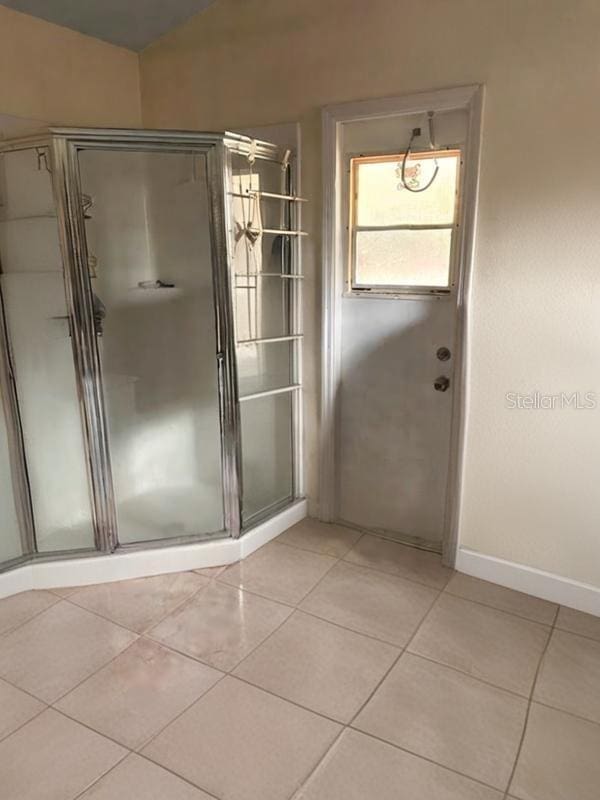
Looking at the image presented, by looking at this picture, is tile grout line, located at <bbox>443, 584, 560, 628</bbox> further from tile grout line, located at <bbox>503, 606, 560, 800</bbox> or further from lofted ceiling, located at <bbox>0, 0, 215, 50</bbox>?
lofted ceiling, located at <bbox>0, 0, 215, 50</bbox>

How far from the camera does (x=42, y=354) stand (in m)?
2.43

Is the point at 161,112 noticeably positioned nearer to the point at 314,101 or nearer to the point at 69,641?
the point at 314,101

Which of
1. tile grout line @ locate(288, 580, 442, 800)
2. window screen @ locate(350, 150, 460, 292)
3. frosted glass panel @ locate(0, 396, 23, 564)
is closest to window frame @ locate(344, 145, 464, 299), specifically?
window screen @ locate(350, 150, 460, 292)

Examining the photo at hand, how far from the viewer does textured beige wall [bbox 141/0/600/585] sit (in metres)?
2.03

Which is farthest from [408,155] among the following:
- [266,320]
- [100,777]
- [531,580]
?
[100,777]

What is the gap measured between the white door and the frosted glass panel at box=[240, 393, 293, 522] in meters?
0.30

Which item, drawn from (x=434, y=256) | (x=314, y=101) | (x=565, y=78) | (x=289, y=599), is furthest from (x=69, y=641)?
(x=565, y=78)

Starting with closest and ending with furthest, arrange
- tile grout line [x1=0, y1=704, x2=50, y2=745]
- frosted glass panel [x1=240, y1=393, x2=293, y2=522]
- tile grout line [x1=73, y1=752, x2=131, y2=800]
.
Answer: tile grout line [x1=73, y1=752, x2=131, y2=800] → tile grout line [x1=0, y1=704, x2=50, y2=745] → frosted glass panel [x1=240, y1=393, x2=293, y2=522]

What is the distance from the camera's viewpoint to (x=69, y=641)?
2.12 metres

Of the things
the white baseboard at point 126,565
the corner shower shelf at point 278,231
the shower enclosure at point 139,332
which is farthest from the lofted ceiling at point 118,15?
the white baseboard at point 126,565

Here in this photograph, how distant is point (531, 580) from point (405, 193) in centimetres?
180

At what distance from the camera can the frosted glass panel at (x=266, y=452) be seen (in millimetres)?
2797

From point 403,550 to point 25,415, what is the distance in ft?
6.22

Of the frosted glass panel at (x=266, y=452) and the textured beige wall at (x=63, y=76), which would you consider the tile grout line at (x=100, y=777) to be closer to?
the frosted glass panel at (x=266, y=452)
